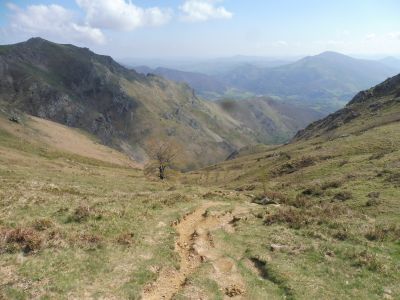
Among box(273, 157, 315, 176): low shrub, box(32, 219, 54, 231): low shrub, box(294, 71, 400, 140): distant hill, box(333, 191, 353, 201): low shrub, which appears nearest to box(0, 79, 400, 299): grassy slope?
box(32, 219, 54, 231): low shrub

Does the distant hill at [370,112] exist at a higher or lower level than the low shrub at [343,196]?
higher

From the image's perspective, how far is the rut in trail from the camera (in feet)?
64.2

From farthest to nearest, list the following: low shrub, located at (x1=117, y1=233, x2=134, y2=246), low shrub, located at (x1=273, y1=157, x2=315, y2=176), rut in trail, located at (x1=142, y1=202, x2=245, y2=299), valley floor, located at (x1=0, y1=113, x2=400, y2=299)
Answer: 1. low shrub, located at (x1=273, y1=157, x2=315, y2=176)
2. low shrub, located at (x1=117, y1=233, x2=134, y2=246)
3. rut in trail, located at (x1=142, y1=202, x2=245, y2=299)
4. valley floor, located at (x1=0, y1=113, x2=400, y2=299)

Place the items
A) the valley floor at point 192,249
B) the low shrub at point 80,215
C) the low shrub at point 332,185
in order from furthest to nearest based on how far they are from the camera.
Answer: the low shrub at point 332,185
the low shrub at point 80,215
the valley floor at point 192,249

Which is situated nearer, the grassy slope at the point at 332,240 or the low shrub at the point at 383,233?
the grassy slope at the point at 332,240

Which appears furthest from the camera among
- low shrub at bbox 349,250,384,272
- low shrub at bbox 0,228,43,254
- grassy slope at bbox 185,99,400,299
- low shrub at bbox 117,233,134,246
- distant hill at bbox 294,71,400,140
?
distant hill at bbox 294,71,400,140

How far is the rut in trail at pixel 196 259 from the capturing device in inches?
770

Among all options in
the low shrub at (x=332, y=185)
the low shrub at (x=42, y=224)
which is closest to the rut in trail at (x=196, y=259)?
the low shrub at (x=42, y=224)

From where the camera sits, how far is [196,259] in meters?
23.6

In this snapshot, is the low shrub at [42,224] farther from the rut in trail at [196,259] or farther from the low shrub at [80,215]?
the rut in trail at [196,259]

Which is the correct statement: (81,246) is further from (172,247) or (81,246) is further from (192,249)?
(192,249)

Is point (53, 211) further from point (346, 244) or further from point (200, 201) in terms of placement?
point (346, 244)

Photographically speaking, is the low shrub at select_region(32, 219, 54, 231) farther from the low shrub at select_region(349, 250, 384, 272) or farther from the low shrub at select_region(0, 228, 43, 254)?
the low shrub at select_region(349, 250, 384, 272)

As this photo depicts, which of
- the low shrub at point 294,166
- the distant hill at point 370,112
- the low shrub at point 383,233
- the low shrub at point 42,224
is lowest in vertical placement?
the low shrub at point 294,166
